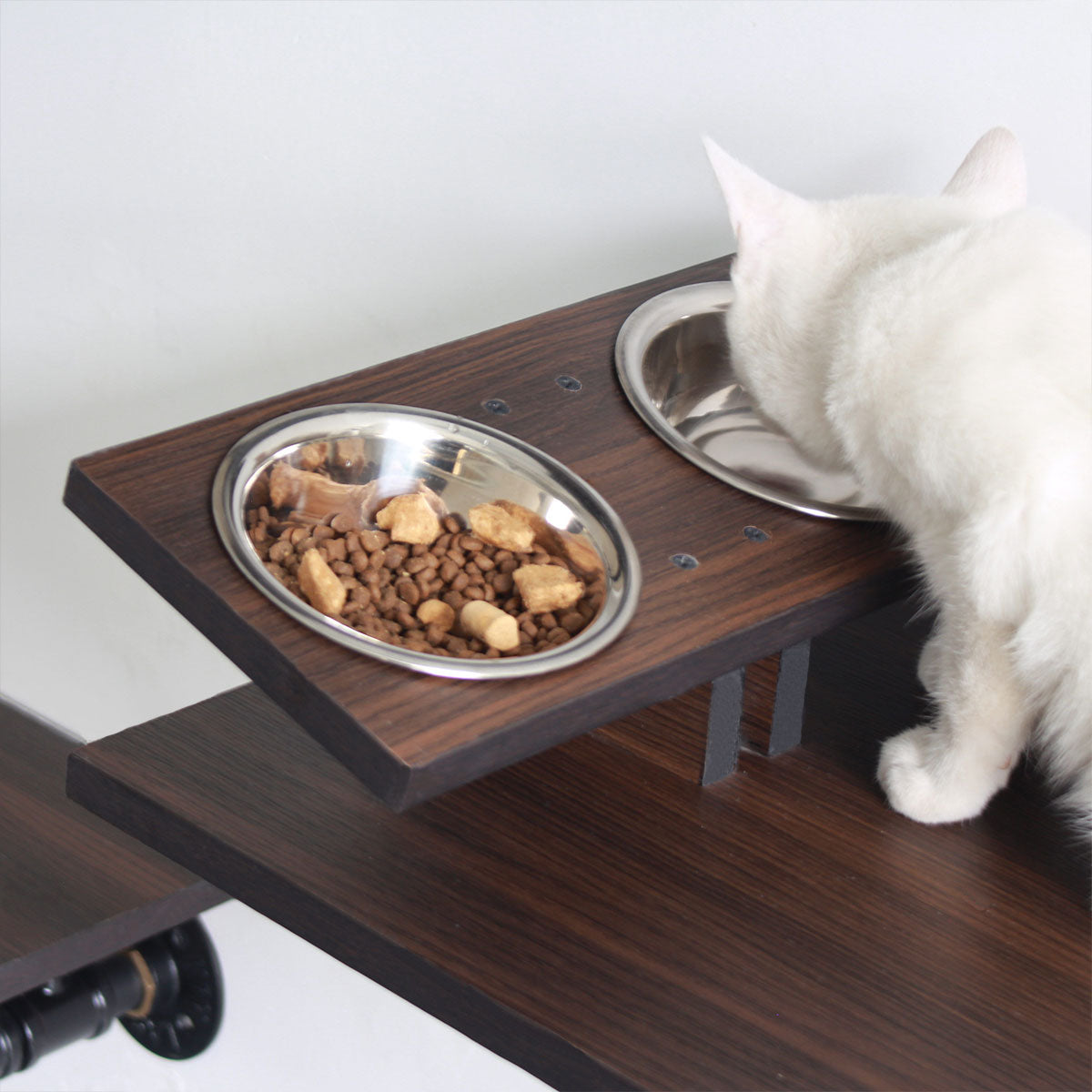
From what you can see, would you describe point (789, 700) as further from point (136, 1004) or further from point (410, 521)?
point (136, 1004)

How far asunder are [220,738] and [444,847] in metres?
0.19

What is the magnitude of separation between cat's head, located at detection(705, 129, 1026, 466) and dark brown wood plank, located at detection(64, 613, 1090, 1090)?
0.76ft

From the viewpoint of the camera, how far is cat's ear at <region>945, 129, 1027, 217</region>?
0.91 meters

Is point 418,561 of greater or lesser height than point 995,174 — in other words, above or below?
below

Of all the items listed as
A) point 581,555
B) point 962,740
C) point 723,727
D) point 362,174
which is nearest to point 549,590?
point 581,555

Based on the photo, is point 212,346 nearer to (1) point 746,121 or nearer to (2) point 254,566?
(1) point 746,121

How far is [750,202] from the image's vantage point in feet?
2.74

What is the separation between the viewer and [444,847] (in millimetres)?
812

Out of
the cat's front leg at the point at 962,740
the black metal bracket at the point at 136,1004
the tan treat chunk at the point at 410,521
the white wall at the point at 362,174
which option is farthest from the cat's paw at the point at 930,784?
the black metal bracket at the point at 136,1004

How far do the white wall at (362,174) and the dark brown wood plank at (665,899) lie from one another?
1.71 feet

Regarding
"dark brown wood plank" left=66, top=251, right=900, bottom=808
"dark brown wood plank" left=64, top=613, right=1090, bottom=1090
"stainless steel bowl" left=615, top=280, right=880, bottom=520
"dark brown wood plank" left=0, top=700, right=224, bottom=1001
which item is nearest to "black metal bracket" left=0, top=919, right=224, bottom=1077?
"dark brown wood plank" left=0, top=700, right=224, bottom=1001

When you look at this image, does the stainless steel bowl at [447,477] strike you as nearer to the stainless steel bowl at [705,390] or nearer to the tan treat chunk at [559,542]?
the tan treat chunk at [559,542]

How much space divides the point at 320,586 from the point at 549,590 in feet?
0.43

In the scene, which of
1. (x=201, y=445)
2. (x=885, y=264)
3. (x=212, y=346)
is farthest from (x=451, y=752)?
(x=212, y=346)
